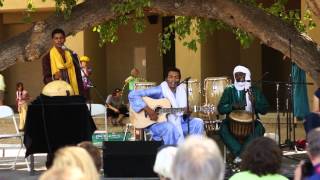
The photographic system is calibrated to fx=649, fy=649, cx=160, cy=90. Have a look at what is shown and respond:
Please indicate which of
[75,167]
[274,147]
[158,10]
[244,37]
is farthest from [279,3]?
[75,167]

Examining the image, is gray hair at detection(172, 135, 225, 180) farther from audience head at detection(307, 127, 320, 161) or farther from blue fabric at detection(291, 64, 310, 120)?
blue fabric at detection(291, 64, 310, 120)

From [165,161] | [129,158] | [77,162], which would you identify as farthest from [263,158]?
[129,158]

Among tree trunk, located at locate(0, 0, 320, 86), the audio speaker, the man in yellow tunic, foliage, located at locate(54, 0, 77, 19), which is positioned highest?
foliage, located at locate(54, 0, 77, 19)

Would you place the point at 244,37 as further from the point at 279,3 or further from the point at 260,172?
the point at 260,172

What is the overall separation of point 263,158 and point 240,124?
4433mm

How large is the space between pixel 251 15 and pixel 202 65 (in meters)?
6.34

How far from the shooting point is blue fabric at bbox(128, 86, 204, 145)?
333 inches

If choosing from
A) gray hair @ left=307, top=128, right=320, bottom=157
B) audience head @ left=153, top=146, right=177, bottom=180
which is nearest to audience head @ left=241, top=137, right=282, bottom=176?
gray hair @ left=307, top=128, right=320, bottom=157

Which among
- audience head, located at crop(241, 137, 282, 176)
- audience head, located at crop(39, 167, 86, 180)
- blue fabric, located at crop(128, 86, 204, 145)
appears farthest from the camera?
blue fabric, located at crop(128, 86, 204, 145)

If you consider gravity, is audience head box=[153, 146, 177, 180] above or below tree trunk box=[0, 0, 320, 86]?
below

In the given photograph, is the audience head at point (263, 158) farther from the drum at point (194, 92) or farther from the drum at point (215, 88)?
the drum at point (215, 88)

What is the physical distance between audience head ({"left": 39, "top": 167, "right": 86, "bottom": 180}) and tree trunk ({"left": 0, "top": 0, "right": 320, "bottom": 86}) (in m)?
6.34

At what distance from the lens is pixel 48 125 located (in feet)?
26.1

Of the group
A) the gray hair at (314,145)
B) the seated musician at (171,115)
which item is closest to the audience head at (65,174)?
the gray hair at (314,145)
